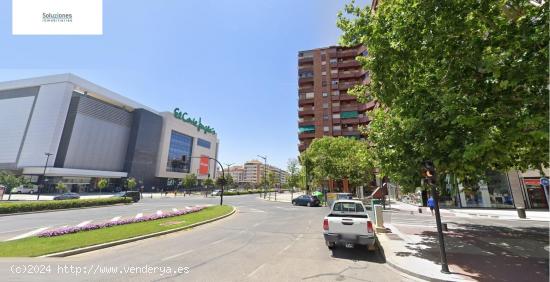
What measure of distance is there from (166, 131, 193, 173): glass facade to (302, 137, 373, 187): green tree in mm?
55474

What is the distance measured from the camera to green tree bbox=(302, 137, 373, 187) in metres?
37.1

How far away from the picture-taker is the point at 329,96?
202 feet

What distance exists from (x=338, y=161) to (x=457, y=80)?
33.5m

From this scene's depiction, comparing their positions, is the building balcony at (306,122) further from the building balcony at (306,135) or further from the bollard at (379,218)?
the bollard at (379,218)

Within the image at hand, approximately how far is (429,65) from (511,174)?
2504 centimetres

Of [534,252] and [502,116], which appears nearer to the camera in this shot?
[502,116]

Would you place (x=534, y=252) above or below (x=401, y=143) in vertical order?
below

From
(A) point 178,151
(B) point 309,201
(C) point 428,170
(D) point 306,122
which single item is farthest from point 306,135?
(C) point 428,170

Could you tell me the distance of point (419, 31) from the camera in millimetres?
8172

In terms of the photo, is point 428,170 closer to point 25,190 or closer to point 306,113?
point 306,113

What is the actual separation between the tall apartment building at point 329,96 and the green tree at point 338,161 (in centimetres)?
1214

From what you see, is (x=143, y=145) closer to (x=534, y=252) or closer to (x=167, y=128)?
(x=167, y=128)

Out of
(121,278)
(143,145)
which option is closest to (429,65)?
(121,278)

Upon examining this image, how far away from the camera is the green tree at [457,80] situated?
6.44 m
